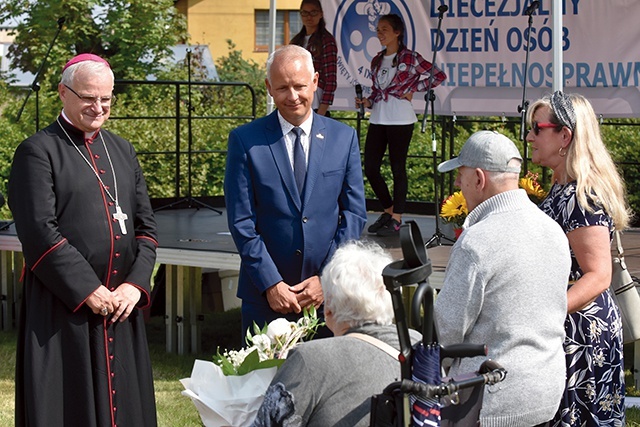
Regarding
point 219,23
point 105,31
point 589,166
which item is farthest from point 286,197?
point 219,23

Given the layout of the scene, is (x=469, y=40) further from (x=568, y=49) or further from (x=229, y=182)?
(x=229, y=182)

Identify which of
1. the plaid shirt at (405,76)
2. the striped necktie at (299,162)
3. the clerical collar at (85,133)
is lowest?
the striped necktie at (299,162)

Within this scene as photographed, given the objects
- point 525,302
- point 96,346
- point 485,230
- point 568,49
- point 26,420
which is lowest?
point 26,420

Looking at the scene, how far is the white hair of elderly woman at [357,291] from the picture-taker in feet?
9.93

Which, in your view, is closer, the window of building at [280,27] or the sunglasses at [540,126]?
the sunglasses at [540,126]

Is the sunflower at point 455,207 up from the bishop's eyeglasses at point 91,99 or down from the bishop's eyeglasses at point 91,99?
down

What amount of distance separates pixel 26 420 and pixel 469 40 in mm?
6266

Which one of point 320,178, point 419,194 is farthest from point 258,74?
point 320,178

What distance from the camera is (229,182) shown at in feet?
14.6

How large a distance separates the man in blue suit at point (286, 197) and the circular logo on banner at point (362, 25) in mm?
5475

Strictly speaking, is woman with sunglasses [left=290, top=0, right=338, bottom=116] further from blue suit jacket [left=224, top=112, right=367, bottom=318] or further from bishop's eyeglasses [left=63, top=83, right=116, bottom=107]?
bishop's eyeglasses [left=63, top=83, right=116, bottom=107]

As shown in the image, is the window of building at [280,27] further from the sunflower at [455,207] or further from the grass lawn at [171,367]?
the sunflower at [455,207]

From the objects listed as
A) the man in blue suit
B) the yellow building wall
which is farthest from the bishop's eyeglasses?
the yellow building wall

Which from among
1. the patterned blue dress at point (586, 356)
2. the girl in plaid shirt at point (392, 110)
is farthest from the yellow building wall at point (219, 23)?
the patterned blue dress at point (586, 356)
